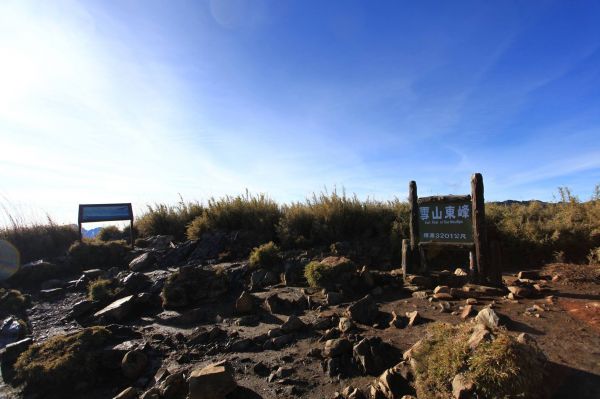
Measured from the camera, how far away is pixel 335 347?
4859 mm

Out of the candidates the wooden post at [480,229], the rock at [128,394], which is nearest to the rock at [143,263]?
the rock at [128,394]

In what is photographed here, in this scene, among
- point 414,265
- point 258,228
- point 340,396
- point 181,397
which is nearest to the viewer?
point 340,396

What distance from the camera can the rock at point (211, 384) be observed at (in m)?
4.19

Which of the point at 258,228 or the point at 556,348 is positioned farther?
the point at 258,228

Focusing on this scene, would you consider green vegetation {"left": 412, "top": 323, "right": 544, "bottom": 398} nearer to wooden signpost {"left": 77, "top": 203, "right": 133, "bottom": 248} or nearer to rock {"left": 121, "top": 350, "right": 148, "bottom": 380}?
rock {"left": 121, "top": 350, "right": 148, "bottom": 380}

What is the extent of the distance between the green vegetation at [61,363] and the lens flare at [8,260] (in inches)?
312

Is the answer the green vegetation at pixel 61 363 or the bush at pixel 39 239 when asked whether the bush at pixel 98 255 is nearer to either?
the bush at pixel 39 239

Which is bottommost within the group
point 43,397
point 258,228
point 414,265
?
point 43,397

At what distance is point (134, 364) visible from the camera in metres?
5.40

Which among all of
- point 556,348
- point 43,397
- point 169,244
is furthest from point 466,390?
point 169,244

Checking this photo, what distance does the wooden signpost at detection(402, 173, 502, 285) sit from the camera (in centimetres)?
673

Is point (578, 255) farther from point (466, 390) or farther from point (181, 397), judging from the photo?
point (181, 397)

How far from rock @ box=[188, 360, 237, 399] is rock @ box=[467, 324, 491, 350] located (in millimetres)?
2570

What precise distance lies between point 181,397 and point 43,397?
2.14 m
